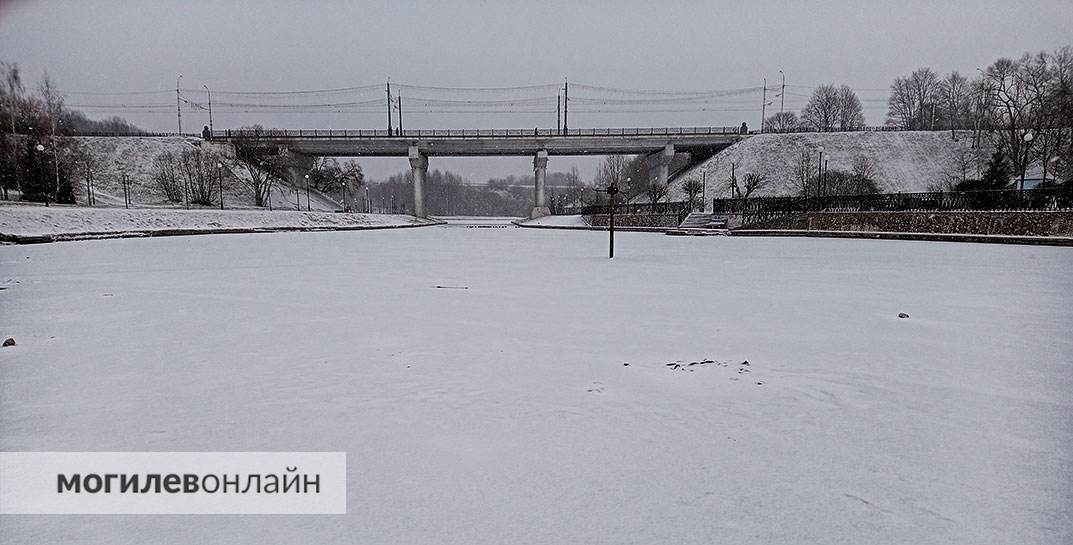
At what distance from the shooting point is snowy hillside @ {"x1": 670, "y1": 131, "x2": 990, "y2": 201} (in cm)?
Answer: 6962

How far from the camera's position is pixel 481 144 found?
72.3m

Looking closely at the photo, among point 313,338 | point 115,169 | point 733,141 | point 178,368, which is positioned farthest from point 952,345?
point 115,169

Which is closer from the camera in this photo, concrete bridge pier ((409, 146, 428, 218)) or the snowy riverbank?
the snowy riverbank

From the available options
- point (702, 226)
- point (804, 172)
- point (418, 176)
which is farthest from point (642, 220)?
point (418, 176)

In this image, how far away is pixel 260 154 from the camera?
66875mm

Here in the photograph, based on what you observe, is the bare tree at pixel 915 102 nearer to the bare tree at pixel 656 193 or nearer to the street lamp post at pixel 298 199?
the bare tree at pixel 656 193

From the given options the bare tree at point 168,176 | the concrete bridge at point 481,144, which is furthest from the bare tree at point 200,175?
the concrete bridge at point 481,144

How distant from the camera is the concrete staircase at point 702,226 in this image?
3490 cm

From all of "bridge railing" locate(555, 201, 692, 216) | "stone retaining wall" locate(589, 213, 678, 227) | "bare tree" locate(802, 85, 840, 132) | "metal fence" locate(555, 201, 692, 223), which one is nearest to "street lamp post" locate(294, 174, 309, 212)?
"bridge railing" locate(555, 201, 692, 216)

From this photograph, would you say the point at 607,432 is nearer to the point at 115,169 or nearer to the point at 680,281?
the point at 680,281

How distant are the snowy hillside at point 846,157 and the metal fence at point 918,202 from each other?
3075 cm

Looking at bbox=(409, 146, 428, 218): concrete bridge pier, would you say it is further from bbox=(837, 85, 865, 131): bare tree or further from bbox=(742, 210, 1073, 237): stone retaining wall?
bbox=(837, 85, 865, 131): bare tree

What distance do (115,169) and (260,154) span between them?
2069 cm

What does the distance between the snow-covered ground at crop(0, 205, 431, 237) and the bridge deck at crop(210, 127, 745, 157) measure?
2071cm
